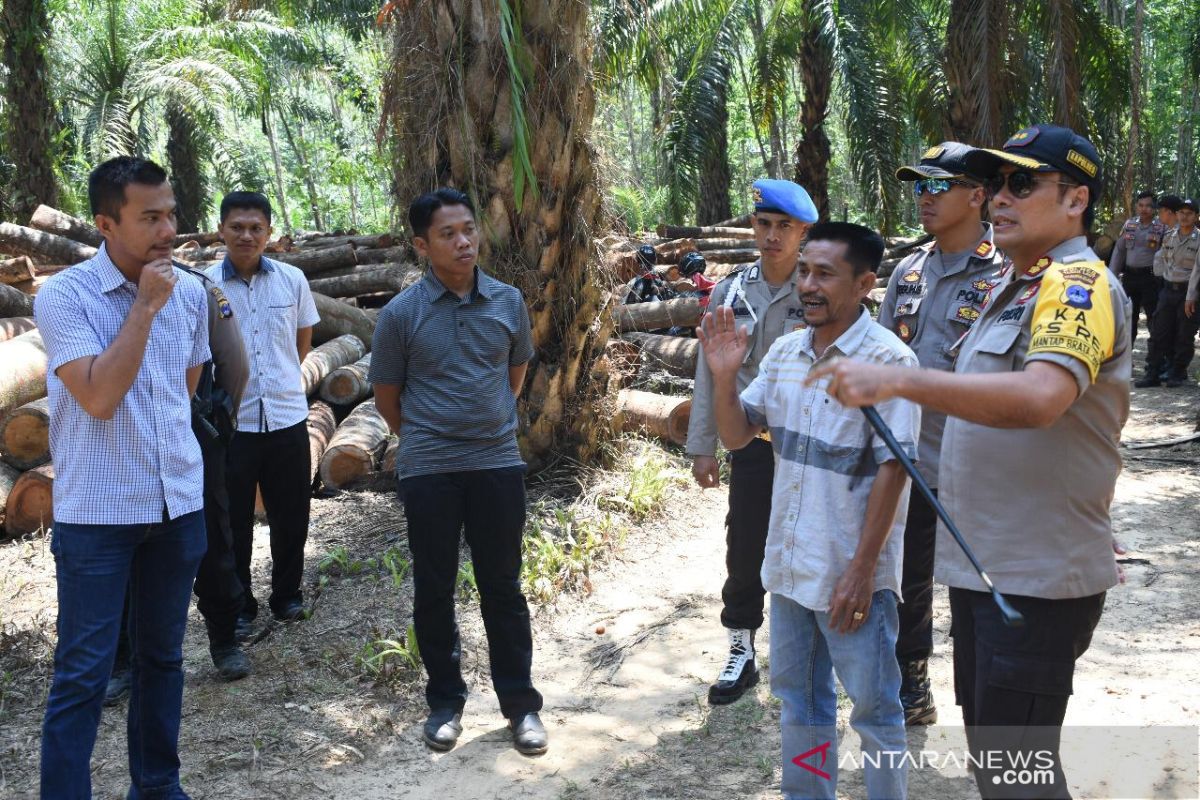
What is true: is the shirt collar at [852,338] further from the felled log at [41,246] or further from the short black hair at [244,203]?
the felled log at [41,246]

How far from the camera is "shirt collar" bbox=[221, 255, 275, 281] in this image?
504 cm

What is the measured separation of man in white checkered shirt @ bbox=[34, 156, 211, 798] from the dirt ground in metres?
0.75

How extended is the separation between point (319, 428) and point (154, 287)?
4.52 metres

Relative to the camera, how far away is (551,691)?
4578mm

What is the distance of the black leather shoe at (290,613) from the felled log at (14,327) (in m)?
4.14

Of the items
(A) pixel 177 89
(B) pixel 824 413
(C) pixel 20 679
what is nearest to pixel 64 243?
(A) pixel 177 89

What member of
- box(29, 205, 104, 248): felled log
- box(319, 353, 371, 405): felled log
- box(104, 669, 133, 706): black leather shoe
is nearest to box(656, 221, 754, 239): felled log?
box(29, 205, 104, 248): felled log

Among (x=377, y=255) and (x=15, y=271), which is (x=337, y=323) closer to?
(x=15, y=271)

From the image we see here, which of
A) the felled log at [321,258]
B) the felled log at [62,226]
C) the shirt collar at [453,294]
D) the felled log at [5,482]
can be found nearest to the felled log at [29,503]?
the felled log at [5,482]

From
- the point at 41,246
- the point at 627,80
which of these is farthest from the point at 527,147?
the point at 41,246

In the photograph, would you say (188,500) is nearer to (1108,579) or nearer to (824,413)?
(824,413)

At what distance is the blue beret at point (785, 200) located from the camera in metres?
3.95

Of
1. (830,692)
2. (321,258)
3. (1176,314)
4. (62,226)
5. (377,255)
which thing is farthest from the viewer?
(377,255)

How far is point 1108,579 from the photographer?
245 centimetres
